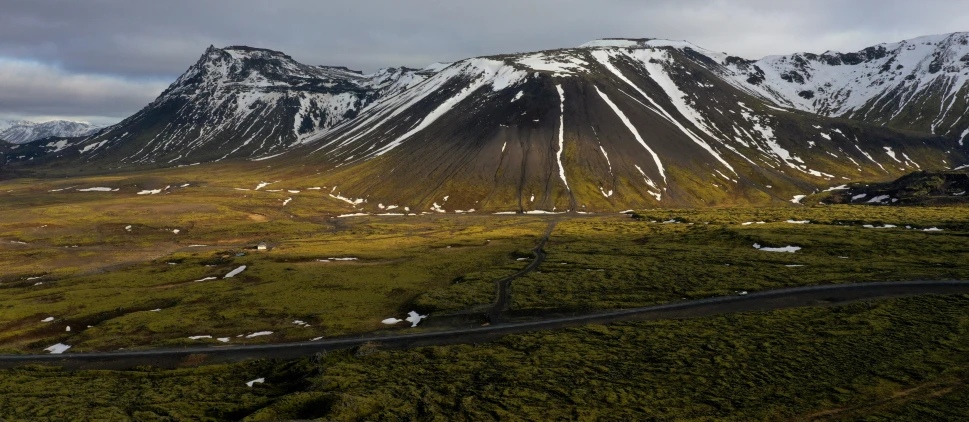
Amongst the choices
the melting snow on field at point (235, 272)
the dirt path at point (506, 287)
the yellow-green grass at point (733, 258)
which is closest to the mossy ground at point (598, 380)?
the dirt path at point (506, 287)

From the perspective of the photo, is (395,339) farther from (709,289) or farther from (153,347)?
(709,289)

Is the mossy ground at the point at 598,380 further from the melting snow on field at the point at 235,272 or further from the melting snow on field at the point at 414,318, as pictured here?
the melting snow on field at the point at 235,272

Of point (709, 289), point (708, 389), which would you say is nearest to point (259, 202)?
point (709, 289)

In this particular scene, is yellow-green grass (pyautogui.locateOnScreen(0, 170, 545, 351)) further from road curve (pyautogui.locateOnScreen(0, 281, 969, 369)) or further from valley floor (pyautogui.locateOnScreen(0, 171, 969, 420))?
road curve (pyautogui.locateOnScreen(0, 281, 969, 369))

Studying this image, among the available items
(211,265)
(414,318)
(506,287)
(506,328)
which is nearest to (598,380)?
(506,328)

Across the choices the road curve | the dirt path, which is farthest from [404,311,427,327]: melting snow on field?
the dirt path

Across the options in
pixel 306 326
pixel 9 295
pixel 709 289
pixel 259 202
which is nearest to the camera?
pixel 306 326

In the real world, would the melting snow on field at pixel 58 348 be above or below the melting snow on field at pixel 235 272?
above
